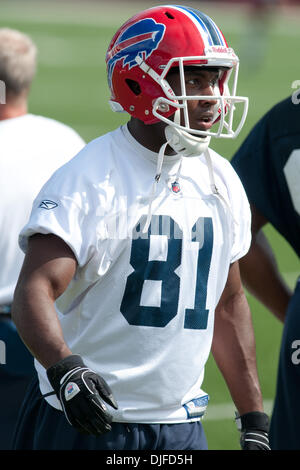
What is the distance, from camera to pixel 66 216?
2832 millimetres

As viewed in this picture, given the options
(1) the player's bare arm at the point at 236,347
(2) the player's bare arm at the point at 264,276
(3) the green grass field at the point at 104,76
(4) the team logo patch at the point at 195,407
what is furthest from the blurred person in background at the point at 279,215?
(3) the green grass field at the point at 104,76

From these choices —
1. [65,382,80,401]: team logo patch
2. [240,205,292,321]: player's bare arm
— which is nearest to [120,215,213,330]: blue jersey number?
[65,382,80,401]: team logo patch

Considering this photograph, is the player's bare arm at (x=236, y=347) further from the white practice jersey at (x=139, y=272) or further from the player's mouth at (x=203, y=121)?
the player's mouth at (x=203, y=121)

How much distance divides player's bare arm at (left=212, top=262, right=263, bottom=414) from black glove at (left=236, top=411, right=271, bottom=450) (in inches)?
1.2

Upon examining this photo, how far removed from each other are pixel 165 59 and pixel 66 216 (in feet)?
1.99

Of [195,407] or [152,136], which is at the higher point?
[152,136]

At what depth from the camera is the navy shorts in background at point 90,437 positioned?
3078 millimetres

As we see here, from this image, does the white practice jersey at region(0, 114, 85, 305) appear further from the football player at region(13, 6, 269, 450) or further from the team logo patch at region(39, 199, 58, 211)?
the team logo patch at region(39, 199, 58, 211)

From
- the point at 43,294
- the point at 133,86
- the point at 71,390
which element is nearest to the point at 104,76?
the point at 133,86

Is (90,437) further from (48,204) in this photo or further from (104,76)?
(104,76)

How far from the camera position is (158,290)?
302 cm

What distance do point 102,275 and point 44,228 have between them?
0.85 feet

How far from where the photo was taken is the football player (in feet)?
9.50

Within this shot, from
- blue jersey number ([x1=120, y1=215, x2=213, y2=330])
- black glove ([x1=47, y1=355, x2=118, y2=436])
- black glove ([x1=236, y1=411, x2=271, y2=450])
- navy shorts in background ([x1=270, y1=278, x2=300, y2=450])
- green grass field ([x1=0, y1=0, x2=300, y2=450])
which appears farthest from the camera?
green grass field ([x1=0, y1=0, x2=300, y2=450])
